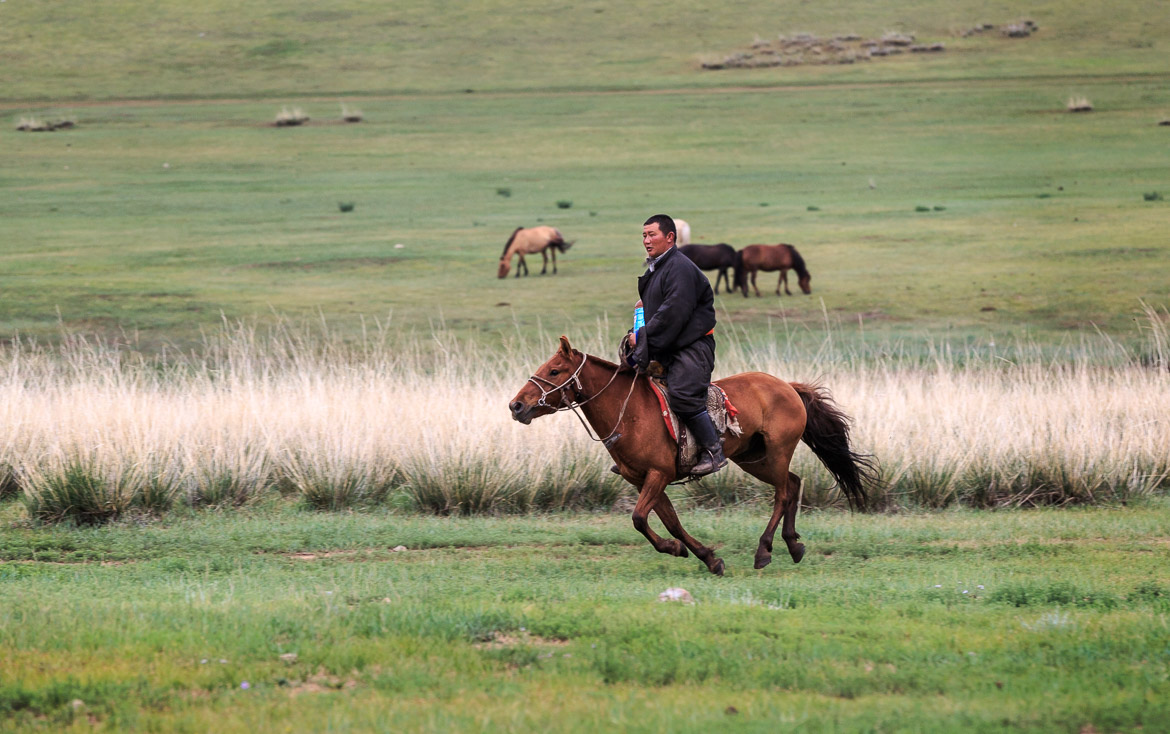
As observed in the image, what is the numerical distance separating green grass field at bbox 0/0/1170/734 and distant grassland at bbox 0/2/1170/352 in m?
0.27

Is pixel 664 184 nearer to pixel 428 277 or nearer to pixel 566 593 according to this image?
pixel 428 277

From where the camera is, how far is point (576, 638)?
6699 millimetres

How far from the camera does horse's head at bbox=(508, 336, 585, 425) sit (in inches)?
323

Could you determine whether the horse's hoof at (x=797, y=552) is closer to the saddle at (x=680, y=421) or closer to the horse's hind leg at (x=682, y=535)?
the horse's hind leg at (x=682, y=535)

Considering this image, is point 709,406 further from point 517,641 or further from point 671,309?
point 517,641

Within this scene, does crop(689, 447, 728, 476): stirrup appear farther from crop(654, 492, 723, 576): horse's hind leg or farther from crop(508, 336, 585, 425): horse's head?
crop(508, 336, 585, 425): horse's head

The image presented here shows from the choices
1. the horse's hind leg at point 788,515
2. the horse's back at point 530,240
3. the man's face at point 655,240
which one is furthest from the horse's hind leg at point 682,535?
the horse's back at point 530,240

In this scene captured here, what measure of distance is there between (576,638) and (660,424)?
7.52ft

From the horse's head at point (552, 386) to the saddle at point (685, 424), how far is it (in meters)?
0.63

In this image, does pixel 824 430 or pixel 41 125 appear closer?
pixel 824 430

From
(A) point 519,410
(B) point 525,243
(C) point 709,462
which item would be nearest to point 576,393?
(A) point 519,410

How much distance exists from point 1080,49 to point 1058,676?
8452cm

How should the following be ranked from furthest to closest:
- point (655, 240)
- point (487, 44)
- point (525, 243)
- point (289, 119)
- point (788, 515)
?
point (487, 44)
point (289, 119)
point (525, 243)
point (788, 515)
point (655, 240)

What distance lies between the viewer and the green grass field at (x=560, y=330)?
6000mm
